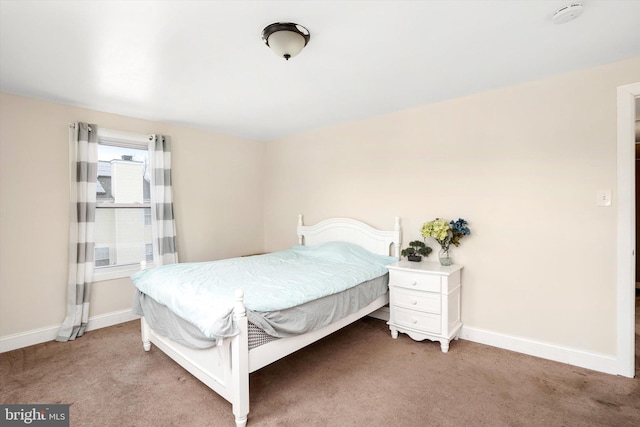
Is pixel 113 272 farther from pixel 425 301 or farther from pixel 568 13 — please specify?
pixel 568 13

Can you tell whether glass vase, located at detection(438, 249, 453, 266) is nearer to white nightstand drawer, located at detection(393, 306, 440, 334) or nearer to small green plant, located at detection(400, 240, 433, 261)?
small green plant, located at detection(400, 240, 433, 261)

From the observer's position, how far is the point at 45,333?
2951 millimetres

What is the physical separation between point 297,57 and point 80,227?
2.81m

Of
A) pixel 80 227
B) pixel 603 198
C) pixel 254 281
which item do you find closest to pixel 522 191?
pixel 603 198

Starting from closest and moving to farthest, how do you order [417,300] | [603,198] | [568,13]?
1. [568,13]
2. [603,198]
3. [417,300]

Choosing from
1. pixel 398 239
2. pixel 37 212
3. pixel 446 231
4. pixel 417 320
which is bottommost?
pixel 417 320

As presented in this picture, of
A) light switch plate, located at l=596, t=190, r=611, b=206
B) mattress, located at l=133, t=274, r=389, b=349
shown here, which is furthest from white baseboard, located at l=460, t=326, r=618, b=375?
light switch plate, located at l=596, t=190, r=611, b=206

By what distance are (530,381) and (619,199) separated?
1531mm

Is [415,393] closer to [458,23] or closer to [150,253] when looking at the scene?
[458,23]

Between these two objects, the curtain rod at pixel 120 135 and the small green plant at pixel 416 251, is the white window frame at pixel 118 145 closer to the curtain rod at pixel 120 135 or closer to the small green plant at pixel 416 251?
the curtain rod at pixel 120 135

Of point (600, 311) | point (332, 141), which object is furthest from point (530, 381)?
point (332, 141)

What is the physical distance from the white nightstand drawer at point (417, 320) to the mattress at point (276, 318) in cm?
33

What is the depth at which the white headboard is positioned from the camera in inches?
134

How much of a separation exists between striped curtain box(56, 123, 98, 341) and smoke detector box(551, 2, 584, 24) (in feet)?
13.3
